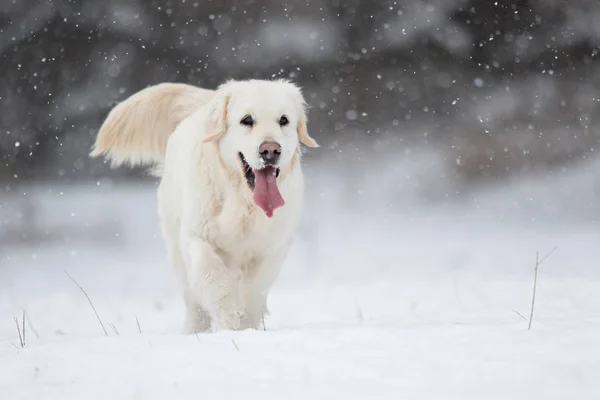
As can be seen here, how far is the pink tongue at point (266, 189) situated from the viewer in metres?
3.93

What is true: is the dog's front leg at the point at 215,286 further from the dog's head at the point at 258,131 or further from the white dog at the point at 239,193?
the dog's head at the point at 258,131

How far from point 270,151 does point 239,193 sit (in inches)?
17.9

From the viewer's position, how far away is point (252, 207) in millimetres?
4094

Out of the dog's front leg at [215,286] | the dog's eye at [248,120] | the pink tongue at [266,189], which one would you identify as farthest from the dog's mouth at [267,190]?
the dog's front leg at [215,286]

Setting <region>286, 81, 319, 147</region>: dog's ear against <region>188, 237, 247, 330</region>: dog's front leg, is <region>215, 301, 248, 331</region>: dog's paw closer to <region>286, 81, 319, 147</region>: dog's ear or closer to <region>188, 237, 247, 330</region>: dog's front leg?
<region>188, 237, 247, 330</region>: dog's front leg

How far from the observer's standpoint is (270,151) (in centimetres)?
377

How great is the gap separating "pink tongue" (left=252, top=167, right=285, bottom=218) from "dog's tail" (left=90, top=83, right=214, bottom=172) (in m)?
1.53

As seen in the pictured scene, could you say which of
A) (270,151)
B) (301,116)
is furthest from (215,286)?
(301,116)

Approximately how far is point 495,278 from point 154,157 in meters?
4.59

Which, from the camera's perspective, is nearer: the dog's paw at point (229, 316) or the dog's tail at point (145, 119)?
the dog's paw at point (229, 316)

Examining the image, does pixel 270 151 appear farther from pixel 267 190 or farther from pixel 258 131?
pixel 267 190

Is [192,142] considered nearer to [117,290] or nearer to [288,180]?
[288,180]

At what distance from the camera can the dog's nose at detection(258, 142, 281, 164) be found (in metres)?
3.75

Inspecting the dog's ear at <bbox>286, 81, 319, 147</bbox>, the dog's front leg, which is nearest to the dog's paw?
the dog's front leg
